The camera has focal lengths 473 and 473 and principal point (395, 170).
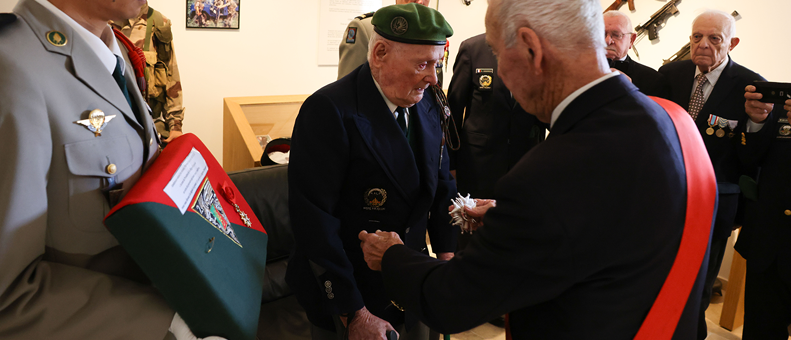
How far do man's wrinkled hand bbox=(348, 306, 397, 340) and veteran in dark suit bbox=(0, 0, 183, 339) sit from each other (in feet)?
1.68

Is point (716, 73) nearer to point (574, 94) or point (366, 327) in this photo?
point (574, 94)

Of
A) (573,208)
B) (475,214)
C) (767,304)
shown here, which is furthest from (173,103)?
(767,304)

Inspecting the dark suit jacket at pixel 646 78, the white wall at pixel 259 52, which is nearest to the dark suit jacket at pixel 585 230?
the dark suit jacket at pixel 646 78

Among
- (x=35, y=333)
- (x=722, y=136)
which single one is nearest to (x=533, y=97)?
(x=35, y=333)

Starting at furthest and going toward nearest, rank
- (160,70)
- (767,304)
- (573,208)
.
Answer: (160,70)
(767,304)
(573,208)

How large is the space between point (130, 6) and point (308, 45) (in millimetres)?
4045

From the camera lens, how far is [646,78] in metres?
2.95

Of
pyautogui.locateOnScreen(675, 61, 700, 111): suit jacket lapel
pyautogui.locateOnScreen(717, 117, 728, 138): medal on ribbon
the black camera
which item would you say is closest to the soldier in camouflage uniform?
pyautogui.locateOnScreen(675, 61, 700, 111): suit jacket lapel

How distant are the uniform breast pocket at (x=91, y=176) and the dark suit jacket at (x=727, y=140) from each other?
2.78 metres

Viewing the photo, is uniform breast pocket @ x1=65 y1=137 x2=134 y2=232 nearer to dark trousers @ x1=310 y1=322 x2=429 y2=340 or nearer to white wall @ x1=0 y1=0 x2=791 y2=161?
dark trousers @ x1=310 y1=322 x2=429 y2=340

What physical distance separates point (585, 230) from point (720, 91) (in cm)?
238

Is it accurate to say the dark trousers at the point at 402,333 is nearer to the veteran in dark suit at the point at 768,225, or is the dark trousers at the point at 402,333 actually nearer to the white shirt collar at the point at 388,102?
the white shirt collar at the point at 388,102

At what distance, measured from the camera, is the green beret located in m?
1.30

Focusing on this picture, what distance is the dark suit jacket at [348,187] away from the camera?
129cm
